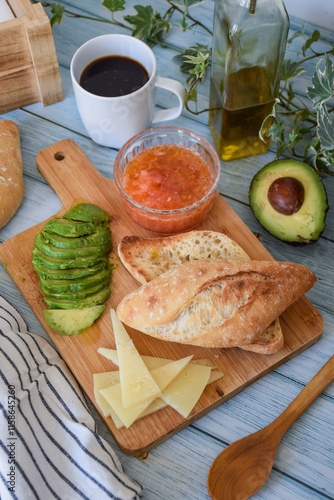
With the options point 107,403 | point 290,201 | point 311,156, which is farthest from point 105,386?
point 311,156

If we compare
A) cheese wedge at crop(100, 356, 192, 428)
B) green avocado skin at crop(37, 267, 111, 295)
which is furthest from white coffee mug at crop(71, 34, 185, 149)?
cheese wedge at crop(100, 356, 192, 428)

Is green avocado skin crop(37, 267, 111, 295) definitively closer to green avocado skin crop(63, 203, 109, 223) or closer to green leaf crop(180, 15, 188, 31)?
green avocado skin crop(63, 203, 109, 223)

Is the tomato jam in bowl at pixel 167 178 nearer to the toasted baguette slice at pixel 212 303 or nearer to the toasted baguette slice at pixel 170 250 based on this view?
the toasted baguette slice at pixel 170 250

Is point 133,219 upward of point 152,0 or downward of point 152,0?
downward

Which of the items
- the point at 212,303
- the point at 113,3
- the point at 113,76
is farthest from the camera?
the point at 113,3

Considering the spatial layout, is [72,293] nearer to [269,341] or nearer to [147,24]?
A: [269,341]

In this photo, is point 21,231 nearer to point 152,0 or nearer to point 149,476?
point 149,476

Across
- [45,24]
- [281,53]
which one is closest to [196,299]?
[281,53]
